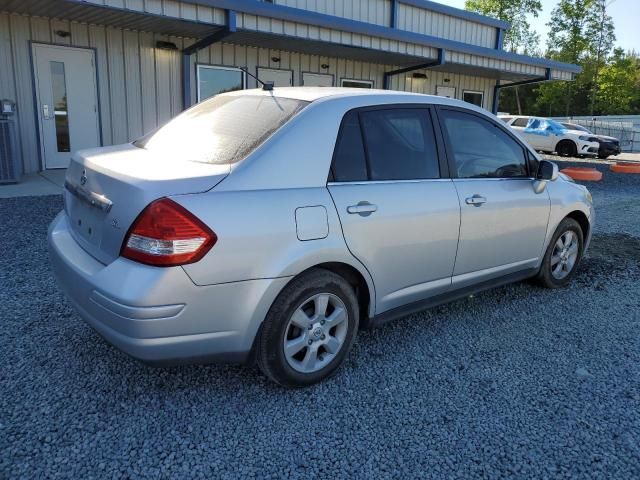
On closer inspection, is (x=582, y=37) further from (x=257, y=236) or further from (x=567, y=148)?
(x=257, y=236)

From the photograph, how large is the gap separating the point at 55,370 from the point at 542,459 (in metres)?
2.61

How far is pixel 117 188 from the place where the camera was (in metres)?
2.58

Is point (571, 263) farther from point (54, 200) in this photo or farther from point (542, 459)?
point (54, 200)

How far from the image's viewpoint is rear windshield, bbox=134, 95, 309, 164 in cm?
284

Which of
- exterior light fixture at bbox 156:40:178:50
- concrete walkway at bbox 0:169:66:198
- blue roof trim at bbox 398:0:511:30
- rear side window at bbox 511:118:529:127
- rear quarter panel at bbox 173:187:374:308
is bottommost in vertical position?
concrete walkway at bbox 0:169:66:198

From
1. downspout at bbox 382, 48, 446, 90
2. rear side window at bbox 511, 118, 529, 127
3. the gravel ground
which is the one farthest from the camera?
rear side window at bbox 511, 118, 529, 127

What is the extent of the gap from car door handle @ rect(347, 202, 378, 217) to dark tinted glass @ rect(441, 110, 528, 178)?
3.03 feet

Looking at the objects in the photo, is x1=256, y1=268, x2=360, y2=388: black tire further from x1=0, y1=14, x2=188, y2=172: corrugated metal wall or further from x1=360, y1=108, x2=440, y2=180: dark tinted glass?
x1=0, y1=14, x2=188, y2=172: corrugated metal wall

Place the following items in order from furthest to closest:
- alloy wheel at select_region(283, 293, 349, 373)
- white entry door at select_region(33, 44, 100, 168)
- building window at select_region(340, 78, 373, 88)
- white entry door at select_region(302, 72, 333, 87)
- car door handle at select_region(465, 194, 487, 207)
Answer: building window at select_region(340, 78, 373, 88)
white entry door at select_region(302, 72, 333, 87)
white entry door at select_region(33, 44, 100, 168)
car door handle at select_region(465, 194, 487, 207)
alloy wheel at select_region(283, 293, 349, 373)

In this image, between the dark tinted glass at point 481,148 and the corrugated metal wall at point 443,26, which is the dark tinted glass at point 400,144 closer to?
the dark tinted glass at point 481,148

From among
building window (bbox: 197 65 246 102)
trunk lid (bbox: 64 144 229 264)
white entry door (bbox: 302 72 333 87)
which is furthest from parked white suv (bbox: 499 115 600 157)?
trunk lid (bbox: 64 144 229 264)

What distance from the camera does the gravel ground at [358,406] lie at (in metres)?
2.34

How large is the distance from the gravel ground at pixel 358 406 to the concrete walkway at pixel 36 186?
4258 mm

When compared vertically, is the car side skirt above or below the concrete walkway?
above
